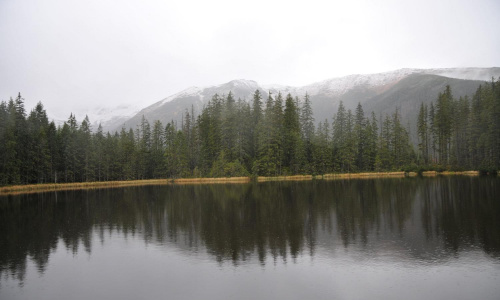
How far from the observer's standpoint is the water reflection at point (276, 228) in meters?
17.5

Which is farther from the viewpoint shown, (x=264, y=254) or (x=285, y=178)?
(x=285, y=178)

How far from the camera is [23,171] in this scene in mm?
72875

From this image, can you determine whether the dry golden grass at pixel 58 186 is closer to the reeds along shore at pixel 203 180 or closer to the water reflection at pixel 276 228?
the reeds along shore at pixel 203 180

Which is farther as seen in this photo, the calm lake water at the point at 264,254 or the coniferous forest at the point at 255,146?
the coniferous forest at the point at 255,146

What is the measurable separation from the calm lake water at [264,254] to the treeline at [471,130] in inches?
2288

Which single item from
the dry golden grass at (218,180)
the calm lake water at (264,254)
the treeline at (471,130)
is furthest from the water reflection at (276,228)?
the treeline at (471,130)

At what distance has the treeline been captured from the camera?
76.5m

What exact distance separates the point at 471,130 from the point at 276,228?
85660 mm

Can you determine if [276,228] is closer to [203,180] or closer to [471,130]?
[203,180]

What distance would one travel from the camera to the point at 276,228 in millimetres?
23234

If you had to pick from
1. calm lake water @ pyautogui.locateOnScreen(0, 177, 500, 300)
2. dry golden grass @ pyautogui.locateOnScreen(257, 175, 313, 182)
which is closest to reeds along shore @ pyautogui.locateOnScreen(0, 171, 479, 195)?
dry golden grass @ pyautogui.locateOnScreen(257, 175, 313, 182)

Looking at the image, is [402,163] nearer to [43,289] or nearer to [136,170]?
[136,170]

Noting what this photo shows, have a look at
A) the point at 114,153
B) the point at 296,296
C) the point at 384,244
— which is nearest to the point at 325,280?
the point at 296,296

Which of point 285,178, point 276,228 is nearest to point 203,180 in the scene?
point 285,178
